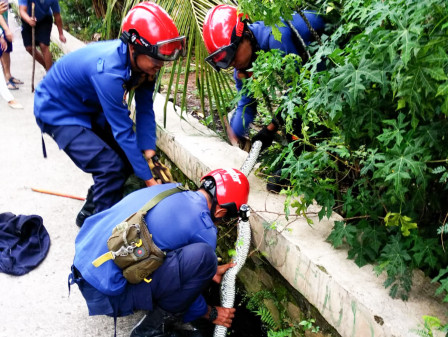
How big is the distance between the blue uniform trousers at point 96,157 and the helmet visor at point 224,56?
3.52ft

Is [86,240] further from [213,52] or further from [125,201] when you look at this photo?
[213,52]

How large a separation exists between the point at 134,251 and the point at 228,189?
0.62m

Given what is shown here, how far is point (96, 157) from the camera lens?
3.46m

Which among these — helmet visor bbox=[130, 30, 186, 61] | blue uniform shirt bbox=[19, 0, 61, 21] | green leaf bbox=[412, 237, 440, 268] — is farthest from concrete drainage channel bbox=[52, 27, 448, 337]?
blue uniform shirt bbox=[19, 0, 61, 21]

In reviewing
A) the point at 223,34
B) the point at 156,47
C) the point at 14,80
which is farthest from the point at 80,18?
the point at 223,34

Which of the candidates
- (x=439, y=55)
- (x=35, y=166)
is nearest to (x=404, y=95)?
(x=439, y=55)

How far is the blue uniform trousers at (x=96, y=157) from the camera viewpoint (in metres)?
3.46

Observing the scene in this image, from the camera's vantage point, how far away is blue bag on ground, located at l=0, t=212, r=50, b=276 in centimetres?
334

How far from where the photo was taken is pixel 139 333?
277cm

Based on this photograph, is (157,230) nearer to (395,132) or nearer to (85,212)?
(395,132)

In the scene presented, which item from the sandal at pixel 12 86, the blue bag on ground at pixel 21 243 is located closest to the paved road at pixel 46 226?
the blue bag on ground at pixel 21 243

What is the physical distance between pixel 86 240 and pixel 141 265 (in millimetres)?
442

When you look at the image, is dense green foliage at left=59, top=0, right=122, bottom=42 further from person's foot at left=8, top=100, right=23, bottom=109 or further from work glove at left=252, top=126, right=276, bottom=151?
work glove at left=252, top=126, right=276, bottom=151

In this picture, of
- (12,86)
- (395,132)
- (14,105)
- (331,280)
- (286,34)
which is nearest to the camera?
(395,132)
